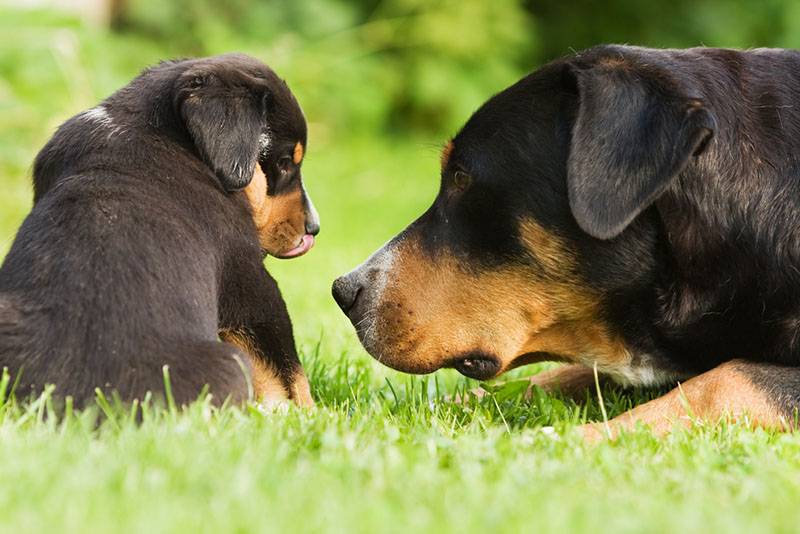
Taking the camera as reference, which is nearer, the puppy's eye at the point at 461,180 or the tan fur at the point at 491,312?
the tan fur at the point at 491,312

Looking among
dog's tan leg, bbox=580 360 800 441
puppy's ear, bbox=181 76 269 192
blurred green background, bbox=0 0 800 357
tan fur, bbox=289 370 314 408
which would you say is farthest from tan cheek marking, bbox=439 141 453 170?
blurred green background, bbox=0 0 800 357

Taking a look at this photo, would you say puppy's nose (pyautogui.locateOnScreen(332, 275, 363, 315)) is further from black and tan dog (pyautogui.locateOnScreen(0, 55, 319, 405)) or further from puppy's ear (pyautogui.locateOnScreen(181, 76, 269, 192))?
puppy's ear (pyautogui.locateOnScreen(181, 76, 269, 192))

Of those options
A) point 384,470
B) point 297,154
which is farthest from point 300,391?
point 384,470

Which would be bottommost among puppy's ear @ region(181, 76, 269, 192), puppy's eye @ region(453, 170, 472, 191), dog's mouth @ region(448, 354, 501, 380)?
dog's mouth @ region(448, 354, 501, 380)

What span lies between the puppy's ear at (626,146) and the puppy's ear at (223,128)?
3.75 feet

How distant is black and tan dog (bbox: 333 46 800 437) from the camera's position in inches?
143

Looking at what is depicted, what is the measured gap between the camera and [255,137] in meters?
4.10

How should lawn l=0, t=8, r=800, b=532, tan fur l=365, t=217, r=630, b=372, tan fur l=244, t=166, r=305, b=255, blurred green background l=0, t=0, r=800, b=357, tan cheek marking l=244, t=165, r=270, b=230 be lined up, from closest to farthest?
lawn l=0, t=8, r=800, b=532
tan fur l=365, t=217, r=630, b=372
tan cheek marking l=244, t=165, r=270, b=230
tan fur l=244, t=166, r=305, b=255
blurred green background l=0, t=0, r=800, b=357

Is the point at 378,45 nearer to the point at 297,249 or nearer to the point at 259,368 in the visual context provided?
the point at 297,249

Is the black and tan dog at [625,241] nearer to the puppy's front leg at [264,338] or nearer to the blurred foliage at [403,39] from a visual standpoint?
the puppy's front leg at [264,338]

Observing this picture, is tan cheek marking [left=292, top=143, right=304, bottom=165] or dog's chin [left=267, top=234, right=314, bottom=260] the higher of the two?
tan cheek marking [left=292, top=143, right=304, bottom=165]

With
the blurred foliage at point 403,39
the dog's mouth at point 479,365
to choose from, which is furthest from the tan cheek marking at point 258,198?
the blurred foliage at point 403,39

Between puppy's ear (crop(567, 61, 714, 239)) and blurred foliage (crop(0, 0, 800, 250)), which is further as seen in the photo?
blurred foliage (crop(0, 0, 800, 250))

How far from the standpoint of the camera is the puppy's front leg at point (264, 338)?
3.88m
